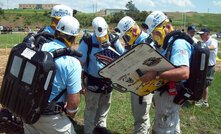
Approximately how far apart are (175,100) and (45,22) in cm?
7164

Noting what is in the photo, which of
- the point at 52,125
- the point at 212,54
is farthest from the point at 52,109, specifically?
the point at 212,54

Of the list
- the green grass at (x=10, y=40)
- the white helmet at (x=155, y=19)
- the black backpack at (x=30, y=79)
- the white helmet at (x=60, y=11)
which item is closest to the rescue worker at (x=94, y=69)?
the white helmet at (x=60, y=11)

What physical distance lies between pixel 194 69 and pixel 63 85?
1.66m

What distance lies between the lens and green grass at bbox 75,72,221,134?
479 cm

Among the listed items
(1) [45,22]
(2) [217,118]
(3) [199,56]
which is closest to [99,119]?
(3) [199,56]

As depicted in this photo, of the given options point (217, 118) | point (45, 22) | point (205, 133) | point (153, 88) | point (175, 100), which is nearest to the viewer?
point (175, 100)

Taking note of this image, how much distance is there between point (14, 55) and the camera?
238 centimetres

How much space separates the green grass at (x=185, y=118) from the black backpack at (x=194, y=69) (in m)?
2.28

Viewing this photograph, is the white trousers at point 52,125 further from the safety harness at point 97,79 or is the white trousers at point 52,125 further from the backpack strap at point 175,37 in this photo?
the backpack strap at point 175,37

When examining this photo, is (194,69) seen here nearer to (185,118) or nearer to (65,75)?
(65,75)

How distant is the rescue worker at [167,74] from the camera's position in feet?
8.09

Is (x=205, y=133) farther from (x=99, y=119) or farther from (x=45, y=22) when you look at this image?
(x=45, y=22)

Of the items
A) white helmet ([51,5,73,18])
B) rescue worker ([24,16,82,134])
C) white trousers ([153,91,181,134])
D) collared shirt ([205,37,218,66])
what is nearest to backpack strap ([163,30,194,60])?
white trousers ([153,91,181,134])

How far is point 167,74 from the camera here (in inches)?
97.9
